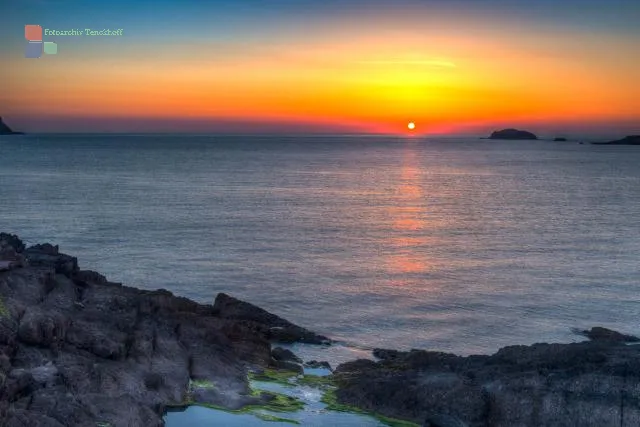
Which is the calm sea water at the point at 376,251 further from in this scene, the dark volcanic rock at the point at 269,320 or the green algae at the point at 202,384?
→ the green algae at the point at 202,384

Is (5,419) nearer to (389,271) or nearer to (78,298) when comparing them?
(78,298)

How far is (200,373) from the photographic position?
31.2 meters

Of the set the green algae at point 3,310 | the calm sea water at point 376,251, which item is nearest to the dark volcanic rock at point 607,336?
the calm sea water at point 376,251

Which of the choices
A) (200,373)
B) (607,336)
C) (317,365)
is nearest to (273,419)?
(200,373)

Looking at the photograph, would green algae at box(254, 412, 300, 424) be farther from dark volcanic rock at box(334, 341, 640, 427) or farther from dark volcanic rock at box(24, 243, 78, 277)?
dark volcanic rock at box(24, 243, 78, 277)

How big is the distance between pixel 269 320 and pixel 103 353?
16.3 m

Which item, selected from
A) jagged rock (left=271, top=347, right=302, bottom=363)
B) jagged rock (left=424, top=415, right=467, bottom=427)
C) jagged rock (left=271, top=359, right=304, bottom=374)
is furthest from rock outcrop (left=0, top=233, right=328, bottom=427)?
jagged rock (left=424, top=415, right=467, bottom=427)

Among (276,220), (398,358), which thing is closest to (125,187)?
(276,220)

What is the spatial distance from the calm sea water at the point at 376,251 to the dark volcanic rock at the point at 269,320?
8.94 ft

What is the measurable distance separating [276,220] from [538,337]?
51996 mm

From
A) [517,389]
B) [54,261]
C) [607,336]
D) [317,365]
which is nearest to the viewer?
[517,389]

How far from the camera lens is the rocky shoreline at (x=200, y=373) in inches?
957

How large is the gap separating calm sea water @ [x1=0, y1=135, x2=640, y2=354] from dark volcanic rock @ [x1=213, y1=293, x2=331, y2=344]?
2.73 m

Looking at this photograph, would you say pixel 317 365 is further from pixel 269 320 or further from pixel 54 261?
pixel 54 261
